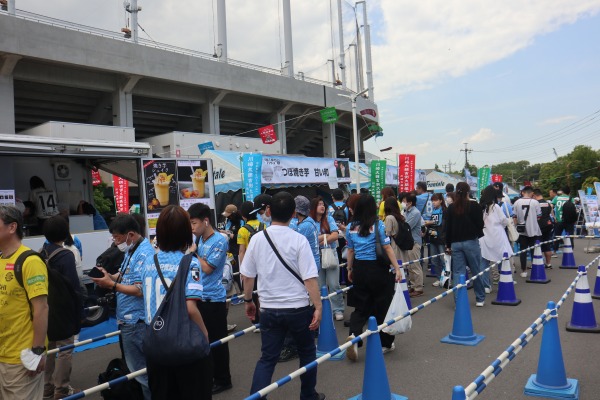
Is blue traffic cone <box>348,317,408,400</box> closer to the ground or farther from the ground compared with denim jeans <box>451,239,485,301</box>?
closer to the ground

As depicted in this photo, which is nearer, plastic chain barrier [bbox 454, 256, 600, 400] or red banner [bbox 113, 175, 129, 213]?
plastic chain barrier [bbox 454, 256, 600, 400]

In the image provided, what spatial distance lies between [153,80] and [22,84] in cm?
586

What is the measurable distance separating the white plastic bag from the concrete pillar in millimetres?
24019

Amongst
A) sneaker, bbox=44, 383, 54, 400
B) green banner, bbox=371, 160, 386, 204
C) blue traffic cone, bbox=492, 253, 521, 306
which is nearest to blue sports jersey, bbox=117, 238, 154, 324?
sneaker, bbox=44, 383, 54, 400

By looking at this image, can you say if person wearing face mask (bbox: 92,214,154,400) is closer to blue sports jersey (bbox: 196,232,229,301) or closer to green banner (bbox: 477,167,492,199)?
blue sports jersey (bbox: 196,232,229,301)

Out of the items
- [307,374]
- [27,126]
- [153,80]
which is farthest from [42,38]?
[307,374]

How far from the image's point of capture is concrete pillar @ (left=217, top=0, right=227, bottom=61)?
86.8 feet

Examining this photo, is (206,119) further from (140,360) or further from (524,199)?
(140,360)

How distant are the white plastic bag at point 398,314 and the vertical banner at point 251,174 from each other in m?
7.97

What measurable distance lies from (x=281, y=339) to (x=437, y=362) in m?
2.16

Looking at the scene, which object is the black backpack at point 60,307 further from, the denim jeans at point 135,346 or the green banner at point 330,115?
the green banner at point 330,115

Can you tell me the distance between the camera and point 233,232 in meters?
8.24

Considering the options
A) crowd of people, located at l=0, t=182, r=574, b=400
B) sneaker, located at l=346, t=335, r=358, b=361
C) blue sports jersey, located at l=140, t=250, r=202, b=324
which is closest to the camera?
blue sports jersey, located at l=140, t=250, r=202, b=324

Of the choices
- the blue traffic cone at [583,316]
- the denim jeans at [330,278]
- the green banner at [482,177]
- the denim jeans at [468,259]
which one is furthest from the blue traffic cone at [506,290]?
the green banner at [482,177]
